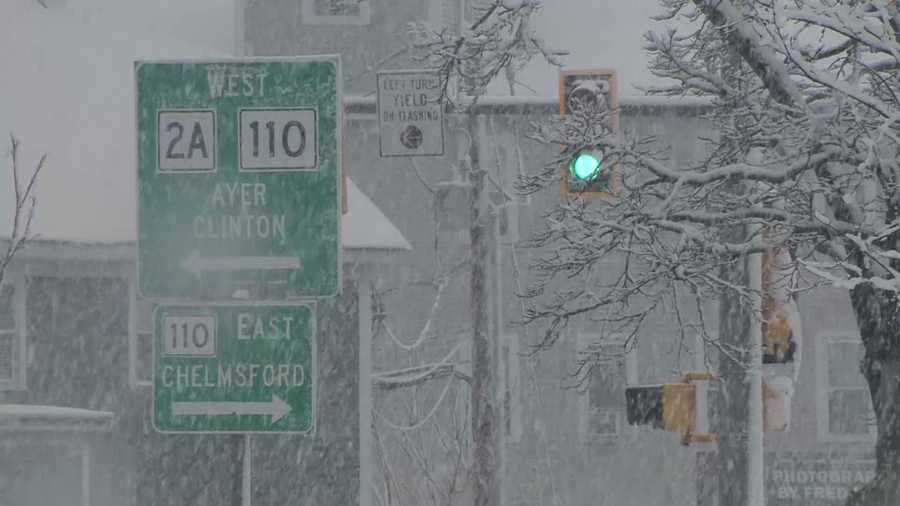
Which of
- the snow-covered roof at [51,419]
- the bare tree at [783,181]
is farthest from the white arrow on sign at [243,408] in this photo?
the snow-covered roof at [51,419]

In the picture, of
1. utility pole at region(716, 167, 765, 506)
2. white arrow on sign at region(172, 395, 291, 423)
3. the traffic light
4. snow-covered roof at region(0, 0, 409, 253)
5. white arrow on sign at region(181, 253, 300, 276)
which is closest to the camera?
white arrow on sign at region(172, 395, 291, 423)

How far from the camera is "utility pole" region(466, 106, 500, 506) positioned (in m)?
17.1

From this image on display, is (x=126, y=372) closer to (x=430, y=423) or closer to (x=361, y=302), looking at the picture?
(x=361, y=302)

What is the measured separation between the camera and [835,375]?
91.8 feet

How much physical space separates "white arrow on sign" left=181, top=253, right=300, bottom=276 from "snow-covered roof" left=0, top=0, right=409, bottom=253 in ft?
31.1

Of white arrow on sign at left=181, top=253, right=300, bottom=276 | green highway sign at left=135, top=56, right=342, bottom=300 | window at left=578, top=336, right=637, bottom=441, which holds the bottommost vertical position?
window at left=578, top=336, right=637, bottom=441

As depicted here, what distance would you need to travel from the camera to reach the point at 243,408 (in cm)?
664

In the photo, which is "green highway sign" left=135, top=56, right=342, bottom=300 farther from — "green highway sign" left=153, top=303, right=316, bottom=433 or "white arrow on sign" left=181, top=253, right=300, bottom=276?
"green highway sign" left=153, top=303, right=316, bottom=433

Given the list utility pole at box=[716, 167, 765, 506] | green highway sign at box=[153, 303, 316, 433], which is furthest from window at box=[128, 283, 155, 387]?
green highway sign at box=[153, 303, 316, 433]

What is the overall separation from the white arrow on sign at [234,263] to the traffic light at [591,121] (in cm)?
500

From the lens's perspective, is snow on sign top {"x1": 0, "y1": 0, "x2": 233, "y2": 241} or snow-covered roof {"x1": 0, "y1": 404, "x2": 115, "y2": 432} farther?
snow on sign top {"x1": 0, "y1": 0, "x2": 233, "y2": 241}

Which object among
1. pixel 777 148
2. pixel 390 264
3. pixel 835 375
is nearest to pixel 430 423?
pixel 835 375

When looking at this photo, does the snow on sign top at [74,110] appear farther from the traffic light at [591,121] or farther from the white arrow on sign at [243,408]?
the white arrow on sign at [243,408]

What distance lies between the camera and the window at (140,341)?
56.3 ft
